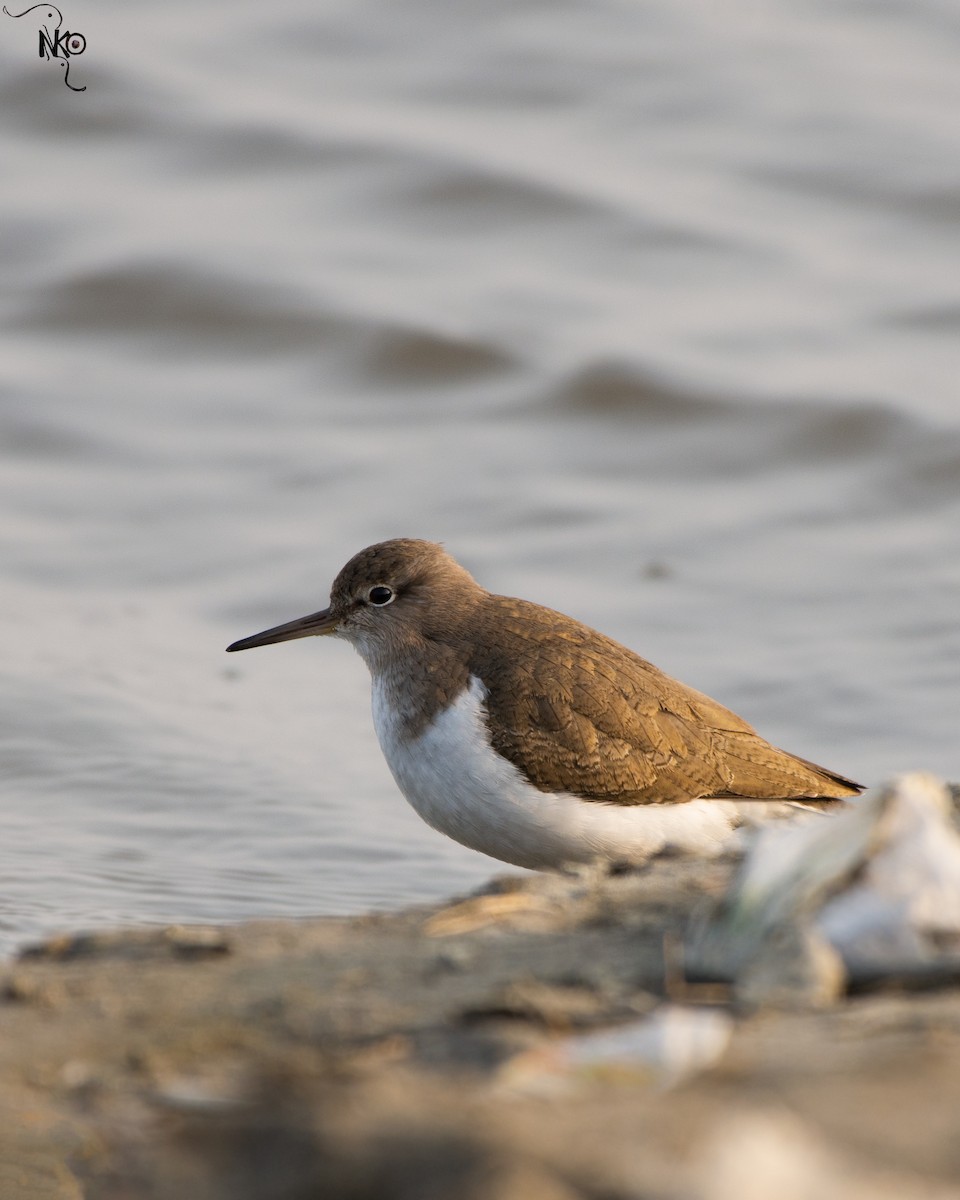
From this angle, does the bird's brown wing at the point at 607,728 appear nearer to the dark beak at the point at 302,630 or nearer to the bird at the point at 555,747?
the bird at the point at 555,747

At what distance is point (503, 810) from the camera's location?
16.4ft

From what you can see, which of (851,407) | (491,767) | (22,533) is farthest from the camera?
(851,407)

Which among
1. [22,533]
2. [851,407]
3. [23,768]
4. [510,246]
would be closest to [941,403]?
[851,407]

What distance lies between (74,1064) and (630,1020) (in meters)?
0.92

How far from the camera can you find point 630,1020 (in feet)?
9.04

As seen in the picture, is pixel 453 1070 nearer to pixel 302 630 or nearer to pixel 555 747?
pixel 555 747

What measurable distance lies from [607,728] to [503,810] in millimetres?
419

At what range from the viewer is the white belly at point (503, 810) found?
16.4 ft

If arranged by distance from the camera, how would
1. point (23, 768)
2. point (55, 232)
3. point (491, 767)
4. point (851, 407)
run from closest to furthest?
point (491, 767)
point (23, 768)
point (851, 407)
point (55, 232)

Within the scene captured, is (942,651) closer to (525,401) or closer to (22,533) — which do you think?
(525,401)

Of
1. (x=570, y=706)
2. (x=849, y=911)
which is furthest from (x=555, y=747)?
(x=849, y=911)

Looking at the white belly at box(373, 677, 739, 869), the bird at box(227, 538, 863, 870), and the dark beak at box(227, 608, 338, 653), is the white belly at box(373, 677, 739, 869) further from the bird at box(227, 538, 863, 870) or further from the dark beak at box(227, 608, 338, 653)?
the dark beak at box(227, 608, 338, 653)

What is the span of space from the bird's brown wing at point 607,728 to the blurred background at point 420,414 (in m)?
1.40

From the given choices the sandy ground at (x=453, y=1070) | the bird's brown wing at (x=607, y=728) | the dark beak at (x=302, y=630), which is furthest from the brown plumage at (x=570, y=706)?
the sandy ground at (x=453, y=1070)
